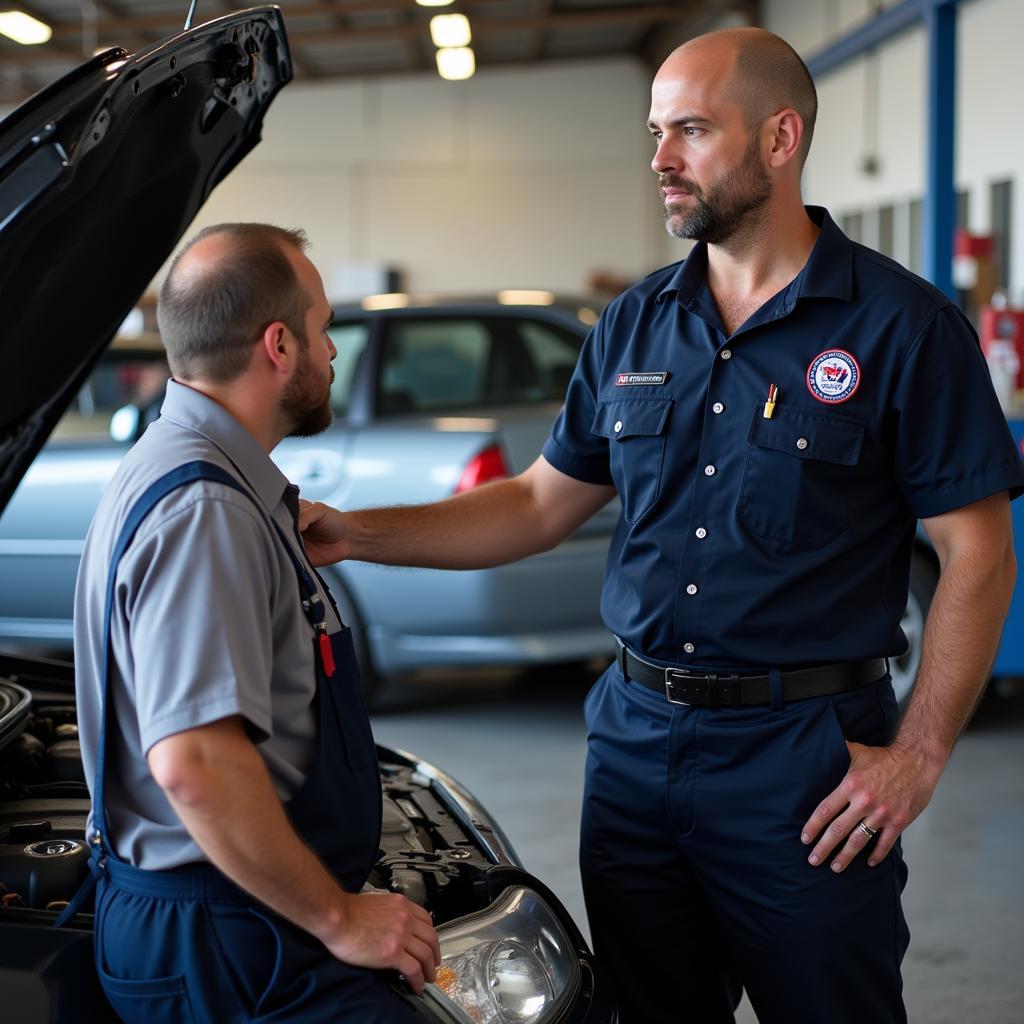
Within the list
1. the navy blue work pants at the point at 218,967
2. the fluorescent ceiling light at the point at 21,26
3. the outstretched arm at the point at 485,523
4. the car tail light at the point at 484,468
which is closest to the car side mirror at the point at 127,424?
the car tail light at the point at 484,468

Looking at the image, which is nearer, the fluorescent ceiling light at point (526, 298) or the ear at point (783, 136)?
the ear at point (783, 136)

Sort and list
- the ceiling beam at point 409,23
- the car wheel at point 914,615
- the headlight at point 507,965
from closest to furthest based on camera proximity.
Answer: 1. the headlight at point 507,965
2. the car wheel at point 914,615
3. the ceiling beam at point 409,23

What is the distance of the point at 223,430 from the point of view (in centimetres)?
147

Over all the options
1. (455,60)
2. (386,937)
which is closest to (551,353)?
(386,937)

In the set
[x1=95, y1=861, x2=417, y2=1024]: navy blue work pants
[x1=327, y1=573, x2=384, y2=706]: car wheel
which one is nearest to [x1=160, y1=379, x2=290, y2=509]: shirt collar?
[x1=95, y1=861, x2=417, y2=1024]: navy blue work pants

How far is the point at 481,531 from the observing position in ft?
7.30

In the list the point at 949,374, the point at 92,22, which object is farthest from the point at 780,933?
the point at 92,22

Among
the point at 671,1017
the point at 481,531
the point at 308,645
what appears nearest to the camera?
the point at 308,645

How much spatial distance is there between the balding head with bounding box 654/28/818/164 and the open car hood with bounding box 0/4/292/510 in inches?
23.5

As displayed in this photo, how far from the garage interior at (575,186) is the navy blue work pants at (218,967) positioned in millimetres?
1743

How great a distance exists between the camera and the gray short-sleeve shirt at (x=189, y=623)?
1303 millimetres

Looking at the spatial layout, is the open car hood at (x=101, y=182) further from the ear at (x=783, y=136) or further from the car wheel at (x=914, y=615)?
the car wheel at (x=914, y=615)

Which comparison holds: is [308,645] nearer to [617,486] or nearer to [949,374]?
[617,486]

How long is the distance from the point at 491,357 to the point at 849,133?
819cm
